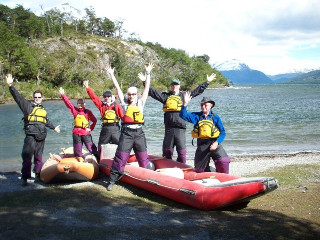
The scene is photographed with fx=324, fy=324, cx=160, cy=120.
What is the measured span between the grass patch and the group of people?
79cm

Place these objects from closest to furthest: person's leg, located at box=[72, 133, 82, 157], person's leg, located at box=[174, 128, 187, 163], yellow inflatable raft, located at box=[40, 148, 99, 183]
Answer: yellow inflatable raft, located at box=[40, 148, 99, 183], person's leg, located at box=[174, 128, 187, 163], person's leg, located at box=[72, 133, 82, 157]

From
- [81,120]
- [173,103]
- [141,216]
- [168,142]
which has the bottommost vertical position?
[141,216]

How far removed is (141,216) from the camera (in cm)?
483

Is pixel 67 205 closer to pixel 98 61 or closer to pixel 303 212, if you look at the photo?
pixel 303 212

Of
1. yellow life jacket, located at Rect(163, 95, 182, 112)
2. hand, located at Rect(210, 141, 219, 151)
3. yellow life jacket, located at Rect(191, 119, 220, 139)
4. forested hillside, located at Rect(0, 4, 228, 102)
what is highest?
forested hillside, located at Rect(0, 4, 228, 102)

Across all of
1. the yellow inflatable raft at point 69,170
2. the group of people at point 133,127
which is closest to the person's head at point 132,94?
the group of people at point 133,127

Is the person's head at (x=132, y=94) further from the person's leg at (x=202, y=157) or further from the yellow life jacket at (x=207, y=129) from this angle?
the person's leg at (x=202, y=157)

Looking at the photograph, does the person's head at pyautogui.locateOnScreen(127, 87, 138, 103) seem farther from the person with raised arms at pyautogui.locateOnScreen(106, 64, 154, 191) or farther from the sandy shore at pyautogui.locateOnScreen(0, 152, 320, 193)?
the sandy shore at pyautogui.locateOnScreen(0, 152, 320, 193)

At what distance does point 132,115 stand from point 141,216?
71.9 inches

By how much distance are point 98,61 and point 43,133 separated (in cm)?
5921

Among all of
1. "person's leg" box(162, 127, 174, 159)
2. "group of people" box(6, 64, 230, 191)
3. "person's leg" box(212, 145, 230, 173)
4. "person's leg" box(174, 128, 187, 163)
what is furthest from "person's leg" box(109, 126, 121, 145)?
"person's leg" box(212, 145, 230, 173)

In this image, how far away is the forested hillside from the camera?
1806 inches

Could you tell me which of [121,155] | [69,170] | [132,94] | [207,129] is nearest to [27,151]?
[69,170]

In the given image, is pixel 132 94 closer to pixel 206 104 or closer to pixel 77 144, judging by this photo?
pixel 206 104
